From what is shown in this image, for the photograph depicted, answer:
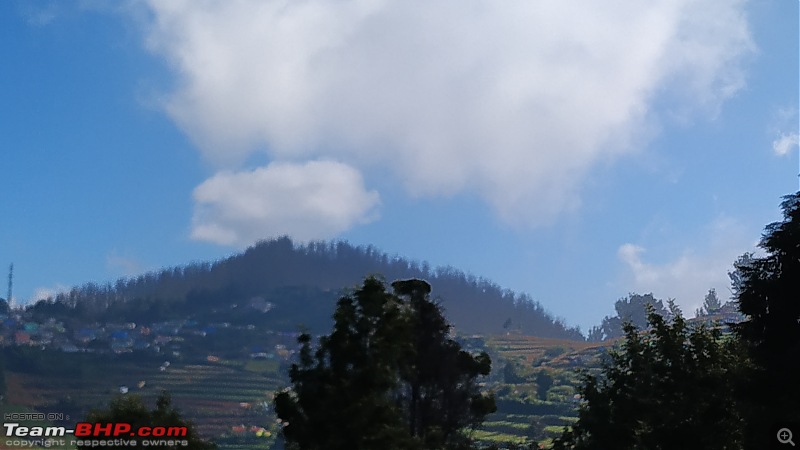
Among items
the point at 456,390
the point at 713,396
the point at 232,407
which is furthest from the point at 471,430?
the point at 232,407

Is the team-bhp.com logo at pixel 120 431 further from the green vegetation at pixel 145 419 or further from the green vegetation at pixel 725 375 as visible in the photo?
the green vegetation at pixel 725 375

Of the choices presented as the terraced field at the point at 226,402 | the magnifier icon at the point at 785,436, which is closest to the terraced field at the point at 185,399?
the terraced field at the point at 226,402

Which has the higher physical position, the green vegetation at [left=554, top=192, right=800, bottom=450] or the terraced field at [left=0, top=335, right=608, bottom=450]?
Result: the green vegetation at [left=554, top=192, right=800, bottom=450]

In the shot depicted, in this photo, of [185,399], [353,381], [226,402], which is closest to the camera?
[353,381]

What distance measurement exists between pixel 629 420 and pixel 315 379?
19.0 metres

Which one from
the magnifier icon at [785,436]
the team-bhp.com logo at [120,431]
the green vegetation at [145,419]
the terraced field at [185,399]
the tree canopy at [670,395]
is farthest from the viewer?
the terraced field at [185,399]

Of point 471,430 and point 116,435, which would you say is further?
point 471,430

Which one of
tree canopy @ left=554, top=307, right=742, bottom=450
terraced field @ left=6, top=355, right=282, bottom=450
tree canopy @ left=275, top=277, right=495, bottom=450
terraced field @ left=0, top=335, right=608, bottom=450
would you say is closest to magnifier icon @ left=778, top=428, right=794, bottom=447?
tree canopy @ left=275, top=277, right=495, bottom=450

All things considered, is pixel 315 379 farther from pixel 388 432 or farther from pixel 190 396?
pixel 190 396

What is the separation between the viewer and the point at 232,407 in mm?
179750

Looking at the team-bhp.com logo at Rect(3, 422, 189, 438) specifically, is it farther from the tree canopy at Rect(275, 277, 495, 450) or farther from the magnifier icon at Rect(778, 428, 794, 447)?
the magnifier icon at Rect(778, 428, 794, 447)

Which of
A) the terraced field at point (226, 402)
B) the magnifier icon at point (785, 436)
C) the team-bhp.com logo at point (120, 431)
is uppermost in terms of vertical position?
the magnifier icon at point (785, 436)

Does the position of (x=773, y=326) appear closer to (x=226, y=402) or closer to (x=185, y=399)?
(x=226, y=402)


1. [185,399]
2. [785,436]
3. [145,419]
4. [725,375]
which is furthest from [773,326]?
[185,399]
